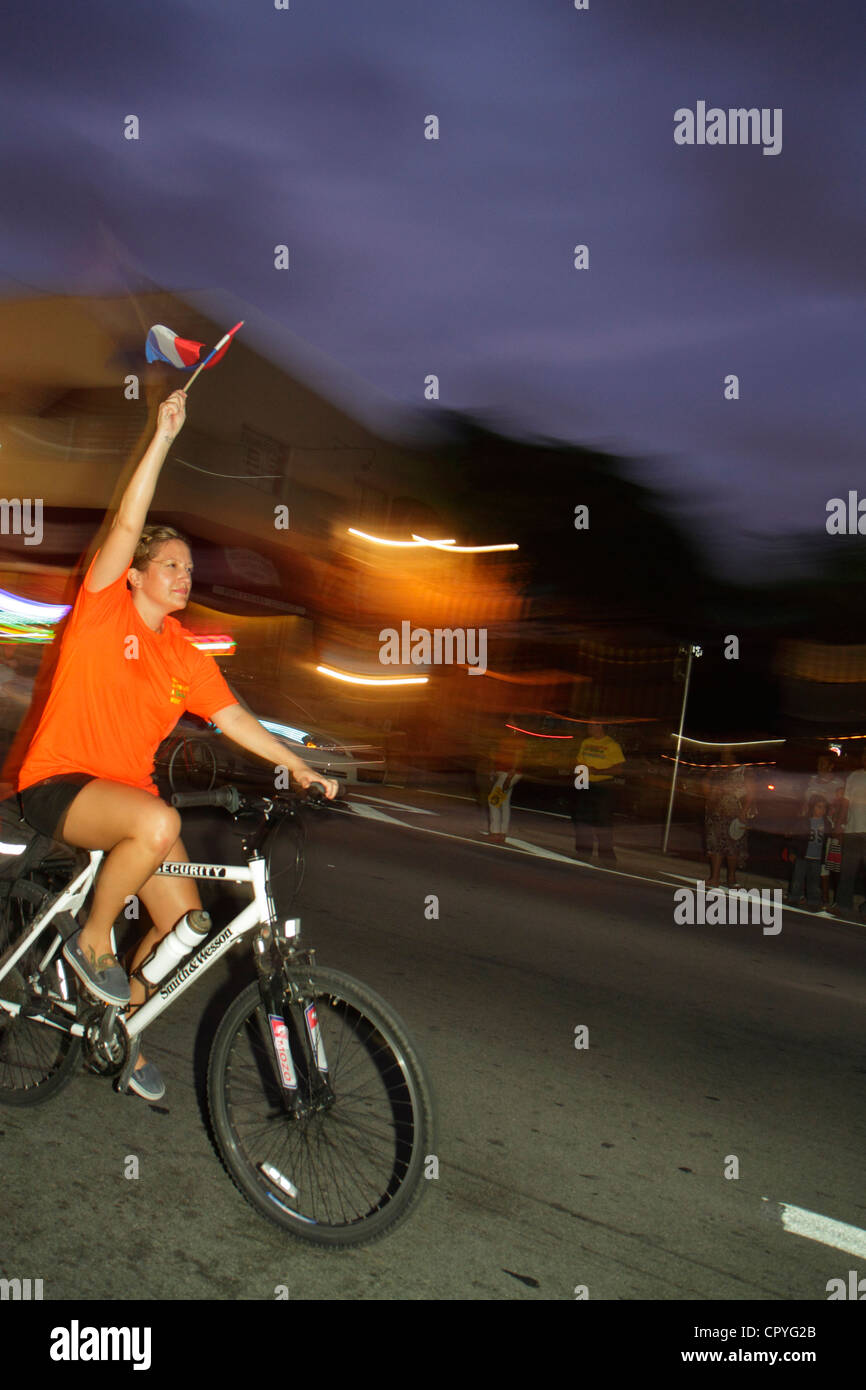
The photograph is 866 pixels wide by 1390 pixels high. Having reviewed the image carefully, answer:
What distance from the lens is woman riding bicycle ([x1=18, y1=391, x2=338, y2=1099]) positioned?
3.58m

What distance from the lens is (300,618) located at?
102 ft

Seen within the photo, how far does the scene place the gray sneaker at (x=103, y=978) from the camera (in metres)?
3.67

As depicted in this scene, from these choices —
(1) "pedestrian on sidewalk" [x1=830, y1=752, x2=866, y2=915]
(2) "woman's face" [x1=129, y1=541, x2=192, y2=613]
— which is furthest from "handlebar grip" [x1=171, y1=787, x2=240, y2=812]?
(1) "pedestrian on sidewalk" [x1=830, y1=752, x2=866, y2=915]

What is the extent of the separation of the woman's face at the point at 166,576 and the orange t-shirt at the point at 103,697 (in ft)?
0.26

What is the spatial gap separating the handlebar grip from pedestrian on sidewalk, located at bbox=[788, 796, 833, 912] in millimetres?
10179

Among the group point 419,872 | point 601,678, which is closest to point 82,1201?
point 419,872

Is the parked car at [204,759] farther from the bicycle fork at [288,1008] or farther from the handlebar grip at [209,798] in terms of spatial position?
the bicycle fork at [288,1008]

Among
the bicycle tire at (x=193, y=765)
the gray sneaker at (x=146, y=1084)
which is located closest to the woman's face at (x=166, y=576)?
the gray sneaker at (x=146, y=1084)

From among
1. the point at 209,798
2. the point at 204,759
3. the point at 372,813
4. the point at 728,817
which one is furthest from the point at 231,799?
the point at 204,759

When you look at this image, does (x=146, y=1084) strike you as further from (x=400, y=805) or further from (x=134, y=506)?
(x=400, y=805)

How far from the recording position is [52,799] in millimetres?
3697

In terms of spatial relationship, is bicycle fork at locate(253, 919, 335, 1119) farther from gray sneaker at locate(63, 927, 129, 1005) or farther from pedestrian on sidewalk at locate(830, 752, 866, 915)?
pedestrian on sidewalk at locate(830, 752, 866, 915)
